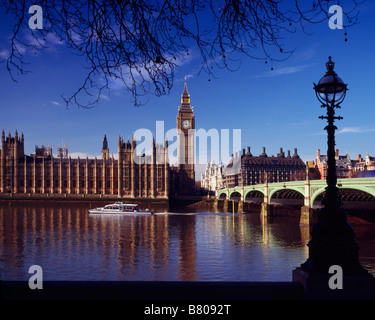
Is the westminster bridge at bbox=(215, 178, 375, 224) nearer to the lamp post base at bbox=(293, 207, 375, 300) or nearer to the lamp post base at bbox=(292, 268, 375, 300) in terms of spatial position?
the lamp post base at bbox=(293, 207, 375, 300)

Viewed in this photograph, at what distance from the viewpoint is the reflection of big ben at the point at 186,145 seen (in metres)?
136

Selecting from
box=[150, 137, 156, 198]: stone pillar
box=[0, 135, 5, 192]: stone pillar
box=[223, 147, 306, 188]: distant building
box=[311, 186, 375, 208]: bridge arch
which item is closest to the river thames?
box=[311, 186, 375, 208]: bridge arch

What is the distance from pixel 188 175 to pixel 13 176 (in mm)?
57782

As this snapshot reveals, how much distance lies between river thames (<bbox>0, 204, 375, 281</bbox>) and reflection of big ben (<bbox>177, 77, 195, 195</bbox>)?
88481mm

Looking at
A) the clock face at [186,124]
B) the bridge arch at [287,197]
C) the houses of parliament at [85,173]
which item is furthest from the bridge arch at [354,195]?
the clock face at [186,124]

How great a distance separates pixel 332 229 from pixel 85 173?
11311 centimetres

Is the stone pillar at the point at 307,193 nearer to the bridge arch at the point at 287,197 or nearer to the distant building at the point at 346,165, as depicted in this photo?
the bridge arch at the point at 287,197

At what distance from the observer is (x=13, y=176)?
362ft

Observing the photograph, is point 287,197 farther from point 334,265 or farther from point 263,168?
point 263,168

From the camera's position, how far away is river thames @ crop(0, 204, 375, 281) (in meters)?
22.8

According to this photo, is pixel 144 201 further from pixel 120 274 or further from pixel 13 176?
pixel 120 274

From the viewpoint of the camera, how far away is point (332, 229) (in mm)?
6852

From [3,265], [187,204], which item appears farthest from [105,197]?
[3,265]

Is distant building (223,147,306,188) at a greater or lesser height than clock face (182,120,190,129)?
lesser
